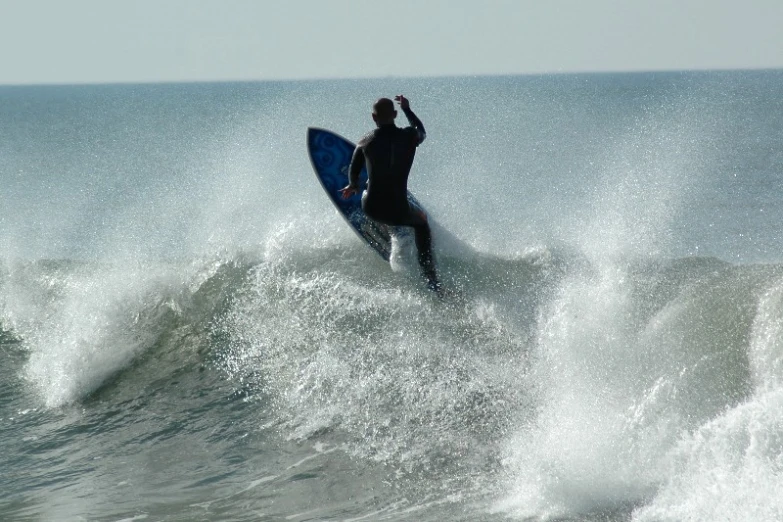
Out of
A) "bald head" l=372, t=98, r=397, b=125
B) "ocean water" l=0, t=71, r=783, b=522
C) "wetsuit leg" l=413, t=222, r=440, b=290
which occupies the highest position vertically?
"bald head" l=372, t=98, r=397, b=125

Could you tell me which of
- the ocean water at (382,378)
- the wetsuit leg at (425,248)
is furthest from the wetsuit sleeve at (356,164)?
the ocean water at (382,378)

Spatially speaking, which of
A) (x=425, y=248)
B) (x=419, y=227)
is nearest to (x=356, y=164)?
(x=419, y=227)

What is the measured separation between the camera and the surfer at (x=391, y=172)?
814 cm

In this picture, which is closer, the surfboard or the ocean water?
the ocean water

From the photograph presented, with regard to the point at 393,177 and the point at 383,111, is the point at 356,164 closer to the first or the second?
the point at 393,177

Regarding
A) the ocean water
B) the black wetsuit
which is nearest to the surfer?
the black wetsuit

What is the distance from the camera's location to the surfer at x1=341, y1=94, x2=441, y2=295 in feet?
26.7

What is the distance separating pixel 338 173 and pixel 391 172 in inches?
63.4

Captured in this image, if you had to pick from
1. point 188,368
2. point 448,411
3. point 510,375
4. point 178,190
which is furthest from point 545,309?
point 178,190

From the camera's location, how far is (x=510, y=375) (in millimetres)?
7125

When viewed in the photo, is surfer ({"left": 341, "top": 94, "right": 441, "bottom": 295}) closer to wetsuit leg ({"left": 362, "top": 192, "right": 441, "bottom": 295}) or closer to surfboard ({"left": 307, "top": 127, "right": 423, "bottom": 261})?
wetsuit leg ({"left": 362, "top": 192, "right": 441, "bottom": 295})

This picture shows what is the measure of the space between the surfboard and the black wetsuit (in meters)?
0.86

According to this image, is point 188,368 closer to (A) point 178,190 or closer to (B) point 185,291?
(B) point 185,291

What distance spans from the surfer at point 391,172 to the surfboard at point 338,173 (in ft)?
2.81
